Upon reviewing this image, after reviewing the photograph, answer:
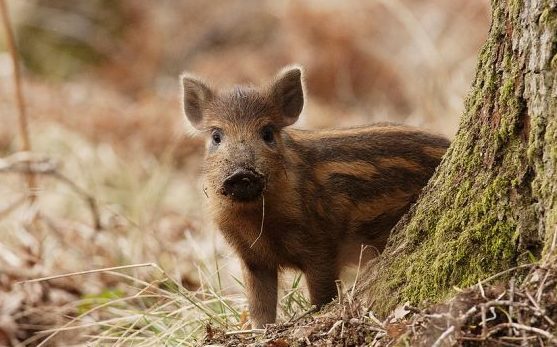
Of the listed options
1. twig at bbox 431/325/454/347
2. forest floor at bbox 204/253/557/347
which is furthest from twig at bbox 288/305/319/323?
twig at bbox 431/325/454/347

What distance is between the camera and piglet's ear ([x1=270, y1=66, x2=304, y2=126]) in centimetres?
608

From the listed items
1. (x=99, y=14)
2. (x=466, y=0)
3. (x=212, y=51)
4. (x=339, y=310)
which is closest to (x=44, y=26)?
(x=99, y=14)

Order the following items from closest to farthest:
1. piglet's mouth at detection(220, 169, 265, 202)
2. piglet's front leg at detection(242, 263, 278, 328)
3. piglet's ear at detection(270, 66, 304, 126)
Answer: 1. piglet's mouth at detection(220, 169, 265, 202)
2. piglet's front leg at detection(242, 263, 278, 328)
3. piglet's ear at detection(270, 66, 304, 126)

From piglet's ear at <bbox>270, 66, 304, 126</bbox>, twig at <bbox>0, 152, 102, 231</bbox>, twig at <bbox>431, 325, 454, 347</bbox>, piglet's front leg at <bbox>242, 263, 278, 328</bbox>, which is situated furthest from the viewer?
twig at <bbox>0, 152, 102, 231</bbox>

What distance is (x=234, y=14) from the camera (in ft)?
68.6

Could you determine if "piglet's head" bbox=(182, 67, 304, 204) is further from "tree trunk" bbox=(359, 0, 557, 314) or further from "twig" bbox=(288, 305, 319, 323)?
"tree trunk" bbox=(359, 0, 557, 314)

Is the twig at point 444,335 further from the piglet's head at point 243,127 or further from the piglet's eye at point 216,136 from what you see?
the piglet's eye at point 216,136

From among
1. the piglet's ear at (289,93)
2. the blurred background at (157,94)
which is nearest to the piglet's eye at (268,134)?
the piglet's ear at (289,93)

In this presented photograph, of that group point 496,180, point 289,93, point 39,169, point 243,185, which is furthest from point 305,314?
point 39,169

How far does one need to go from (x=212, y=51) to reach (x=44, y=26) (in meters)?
3.57

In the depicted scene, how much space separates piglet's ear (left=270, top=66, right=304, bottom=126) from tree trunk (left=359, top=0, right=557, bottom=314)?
1.78 m

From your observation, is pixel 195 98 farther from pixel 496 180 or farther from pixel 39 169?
pixel 496 180

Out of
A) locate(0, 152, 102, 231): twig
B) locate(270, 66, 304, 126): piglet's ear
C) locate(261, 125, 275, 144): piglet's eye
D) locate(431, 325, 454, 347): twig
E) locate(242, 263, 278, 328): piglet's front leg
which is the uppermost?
locate(270, 66, 304, 126): piglet's ear

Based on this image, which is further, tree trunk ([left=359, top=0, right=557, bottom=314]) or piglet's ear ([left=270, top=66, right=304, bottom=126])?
piglet's ear ([left=270, top=66, right=304, bottom=126])
